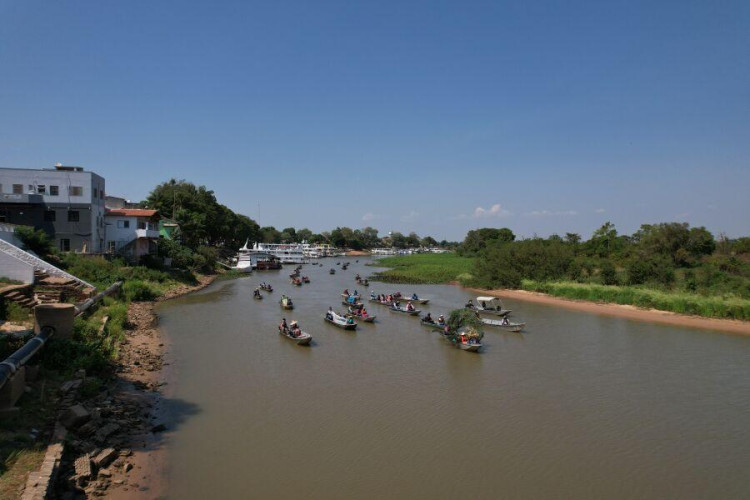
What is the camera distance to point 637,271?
42.8m

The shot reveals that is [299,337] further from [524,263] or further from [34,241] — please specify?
[524,263]

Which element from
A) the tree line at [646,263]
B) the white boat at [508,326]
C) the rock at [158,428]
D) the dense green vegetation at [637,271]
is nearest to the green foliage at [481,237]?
the dense green vegetation at [637,271]

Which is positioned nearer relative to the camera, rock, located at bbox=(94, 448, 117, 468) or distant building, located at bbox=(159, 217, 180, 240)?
rock, located at bbox=(94, 448, 117, 468)

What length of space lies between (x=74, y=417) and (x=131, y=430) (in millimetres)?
1845

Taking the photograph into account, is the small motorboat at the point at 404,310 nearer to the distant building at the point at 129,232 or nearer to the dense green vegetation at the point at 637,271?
the dense green vegetation at the point at 637,271

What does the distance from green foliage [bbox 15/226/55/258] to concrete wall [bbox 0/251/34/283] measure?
19.1 ft

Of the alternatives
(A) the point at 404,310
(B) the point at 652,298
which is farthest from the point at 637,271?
(A) the point at 404,310

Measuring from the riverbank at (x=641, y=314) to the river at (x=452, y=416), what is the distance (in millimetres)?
4191

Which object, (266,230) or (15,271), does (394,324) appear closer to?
(15,271)

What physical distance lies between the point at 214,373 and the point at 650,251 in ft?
188

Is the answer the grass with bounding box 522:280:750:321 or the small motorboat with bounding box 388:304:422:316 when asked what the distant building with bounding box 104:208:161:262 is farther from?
the grass with bounding box 522:280:750:321

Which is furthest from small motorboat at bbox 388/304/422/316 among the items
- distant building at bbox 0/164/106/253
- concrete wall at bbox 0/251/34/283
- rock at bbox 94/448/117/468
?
rock at bbox 94/448/117/468

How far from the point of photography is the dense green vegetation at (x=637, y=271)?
3594cm

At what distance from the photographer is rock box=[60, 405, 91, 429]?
35.6ft
